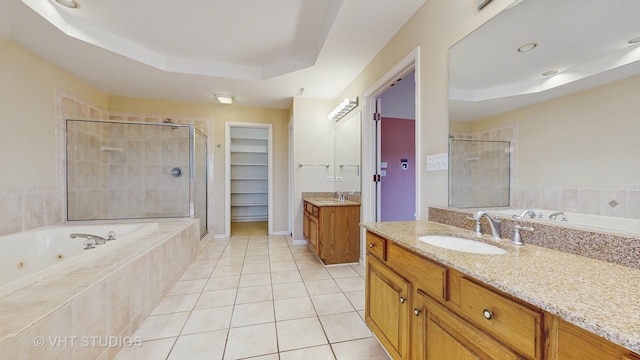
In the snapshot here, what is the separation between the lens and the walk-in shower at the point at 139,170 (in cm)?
321

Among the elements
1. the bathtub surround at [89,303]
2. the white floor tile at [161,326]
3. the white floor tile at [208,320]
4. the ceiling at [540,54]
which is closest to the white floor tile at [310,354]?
the white floor tile at [208,320]

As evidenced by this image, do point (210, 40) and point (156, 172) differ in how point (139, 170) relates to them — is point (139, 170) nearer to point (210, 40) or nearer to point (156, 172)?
point (156, 172)

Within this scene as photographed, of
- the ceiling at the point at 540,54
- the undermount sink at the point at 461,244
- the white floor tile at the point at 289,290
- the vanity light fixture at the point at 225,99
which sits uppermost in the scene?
the vanity light fixture at the point at 225,99

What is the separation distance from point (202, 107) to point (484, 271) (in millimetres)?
4486

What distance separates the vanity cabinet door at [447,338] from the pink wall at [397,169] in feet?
10.8

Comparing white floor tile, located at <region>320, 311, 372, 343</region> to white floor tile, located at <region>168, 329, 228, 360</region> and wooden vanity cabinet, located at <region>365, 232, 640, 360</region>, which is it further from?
white floor tile, located at <region>168, 329, 228, 360</region>

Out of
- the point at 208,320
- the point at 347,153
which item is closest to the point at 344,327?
the point at 208,320

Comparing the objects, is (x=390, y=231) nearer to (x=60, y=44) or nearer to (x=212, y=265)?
(x=212, y=265)

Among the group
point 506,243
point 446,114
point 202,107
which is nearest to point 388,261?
point 506,243

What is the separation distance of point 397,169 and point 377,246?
3151 mm

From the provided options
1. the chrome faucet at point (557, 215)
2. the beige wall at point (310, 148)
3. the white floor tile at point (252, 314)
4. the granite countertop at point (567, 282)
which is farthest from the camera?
the beige wall at point (310, 148)

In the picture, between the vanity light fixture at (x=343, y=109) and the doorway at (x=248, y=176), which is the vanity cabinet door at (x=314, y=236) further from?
the doorway at (x=248, y=176)

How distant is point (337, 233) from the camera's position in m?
2.92

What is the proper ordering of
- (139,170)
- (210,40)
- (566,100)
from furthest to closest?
(139,170) < (210,40) < (566,100)
